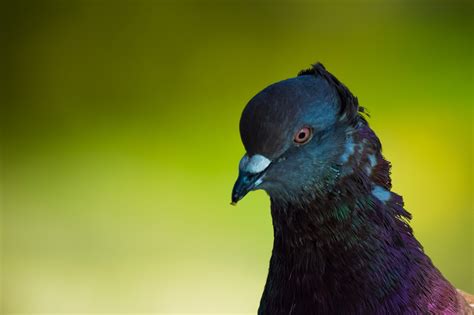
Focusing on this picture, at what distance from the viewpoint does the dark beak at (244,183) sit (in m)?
2.08

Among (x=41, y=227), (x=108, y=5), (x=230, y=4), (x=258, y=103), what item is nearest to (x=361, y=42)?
(x=230, y=4)

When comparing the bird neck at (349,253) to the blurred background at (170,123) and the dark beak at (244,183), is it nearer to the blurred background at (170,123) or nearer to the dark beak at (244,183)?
the dark beak at (244,183)

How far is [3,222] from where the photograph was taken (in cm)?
631

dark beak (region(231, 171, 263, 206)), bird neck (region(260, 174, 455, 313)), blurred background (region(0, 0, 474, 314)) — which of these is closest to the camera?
dark beak (region(231, 171, 263, 206))

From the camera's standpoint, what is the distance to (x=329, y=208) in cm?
227

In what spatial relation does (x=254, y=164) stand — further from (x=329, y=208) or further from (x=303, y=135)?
(x=329, y=208)

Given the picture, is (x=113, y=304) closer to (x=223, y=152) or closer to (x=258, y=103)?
(x=223, y=152)

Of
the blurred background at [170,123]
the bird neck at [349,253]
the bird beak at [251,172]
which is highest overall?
the blurred background at [170,123]

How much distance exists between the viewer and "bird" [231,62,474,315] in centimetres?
215

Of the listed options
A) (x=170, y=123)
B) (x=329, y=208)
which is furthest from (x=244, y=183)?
(x=170, y=123)

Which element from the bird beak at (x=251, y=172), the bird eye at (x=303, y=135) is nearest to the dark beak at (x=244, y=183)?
the bird beak at (x=251, y=172)

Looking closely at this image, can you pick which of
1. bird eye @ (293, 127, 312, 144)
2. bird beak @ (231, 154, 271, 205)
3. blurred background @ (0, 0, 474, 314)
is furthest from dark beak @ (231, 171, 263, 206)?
blurred background @ (0, 0, 474, 314)

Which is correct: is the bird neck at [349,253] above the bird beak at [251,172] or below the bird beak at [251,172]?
below

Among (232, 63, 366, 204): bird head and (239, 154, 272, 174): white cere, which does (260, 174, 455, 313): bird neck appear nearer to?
(232, 63, 366, 204): bird head
